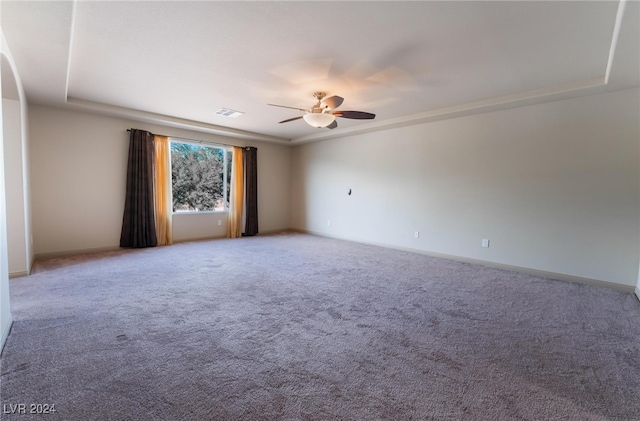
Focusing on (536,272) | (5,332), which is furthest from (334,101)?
(536,272)

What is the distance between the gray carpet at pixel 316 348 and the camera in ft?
5.26

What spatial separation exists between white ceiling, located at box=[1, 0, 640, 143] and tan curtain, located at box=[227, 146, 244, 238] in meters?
2.48

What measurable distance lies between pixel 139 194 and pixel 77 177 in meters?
0.94

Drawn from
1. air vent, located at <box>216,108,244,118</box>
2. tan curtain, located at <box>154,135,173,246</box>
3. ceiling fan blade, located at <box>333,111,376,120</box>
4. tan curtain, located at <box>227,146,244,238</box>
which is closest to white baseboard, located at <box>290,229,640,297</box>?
ceiling fan blade, located at <box>333,111,376,120</box>

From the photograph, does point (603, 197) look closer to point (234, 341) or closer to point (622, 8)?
point (622, 8)

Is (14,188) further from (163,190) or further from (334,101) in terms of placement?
(334,101)

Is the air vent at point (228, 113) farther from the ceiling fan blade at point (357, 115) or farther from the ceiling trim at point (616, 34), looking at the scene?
the ceiling trim at point (616, 34)

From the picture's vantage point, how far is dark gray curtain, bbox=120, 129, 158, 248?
17.7 feet

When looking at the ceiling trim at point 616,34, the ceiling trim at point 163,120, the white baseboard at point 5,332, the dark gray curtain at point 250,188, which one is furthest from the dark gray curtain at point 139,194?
the ceiling trim at point 616,34

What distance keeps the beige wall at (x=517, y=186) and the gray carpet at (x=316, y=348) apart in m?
0.64

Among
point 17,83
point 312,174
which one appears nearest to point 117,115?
point 17,83

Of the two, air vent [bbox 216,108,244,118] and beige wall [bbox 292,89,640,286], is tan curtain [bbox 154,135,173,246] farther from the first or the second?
beige wall [bbox 292,89,640,286]

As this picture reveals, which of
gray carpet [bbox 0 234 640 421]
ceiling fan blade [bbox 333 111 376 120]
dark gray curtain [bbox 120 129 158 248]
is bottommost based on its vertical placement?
gray carpet [bbox 0 234 640 421]

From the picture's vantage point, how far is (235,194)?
7020 mm
